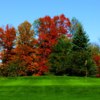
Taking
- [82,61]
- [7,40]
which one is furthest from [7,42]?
[82,61]

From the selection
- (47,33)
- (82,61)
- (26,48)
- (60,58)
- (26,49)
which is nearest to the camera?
(82,61)

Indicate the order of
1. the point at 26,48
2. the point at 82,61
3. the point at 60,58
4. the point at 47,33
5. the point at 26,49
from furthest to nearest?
the point at 47,33 < the point at 26,49 < the point at 26,48 < the point at 60,58 < the point at 82,61

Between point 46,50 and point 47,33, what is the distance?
4.36 metres

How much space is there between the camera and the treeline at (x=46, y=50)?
66375mm

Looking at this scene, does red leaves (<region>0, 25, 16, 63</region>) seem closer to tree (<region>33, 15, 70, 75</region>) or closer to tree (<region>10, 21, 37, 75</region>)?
tree (<region>10, 21, 37, 75</region>)

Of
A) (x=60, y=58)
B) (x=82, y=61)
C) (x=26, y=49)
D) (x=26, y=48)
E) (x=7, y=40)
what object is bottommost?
(x=82, y=61)

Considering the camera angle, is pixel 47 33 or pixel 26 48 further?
pixel 47 33

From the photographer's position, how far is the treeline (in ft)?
218

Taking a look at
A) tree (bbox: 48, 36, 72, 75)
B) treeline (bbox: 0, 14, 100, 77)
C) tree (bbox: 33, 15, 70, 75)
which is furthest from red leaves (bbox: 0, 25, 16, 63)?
tree (bbox: 48, 36, 72, 75)

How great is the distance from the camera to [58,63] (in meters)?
67.9

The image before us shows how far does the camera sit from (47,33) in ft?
253

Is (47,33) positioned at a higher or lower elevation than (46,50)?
higher

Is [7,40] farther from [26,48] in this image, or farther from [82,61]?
[82,61]

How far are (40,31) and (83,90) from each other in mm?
56814
